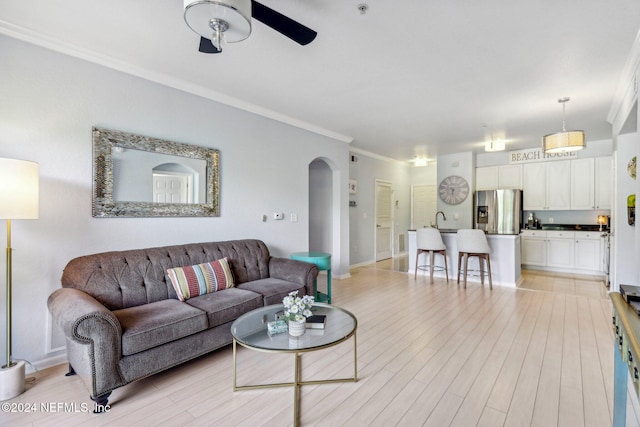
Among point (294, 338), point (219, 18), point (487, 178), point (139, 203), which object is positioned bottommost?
point (294, 338)

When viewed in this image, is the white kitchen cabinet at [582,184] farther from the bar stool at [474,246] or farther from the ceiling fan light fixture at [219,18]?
the ceiling fan light fixture at [219,18]

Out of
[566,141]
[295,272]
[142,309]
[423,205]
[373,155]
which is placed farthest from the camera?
[423,205]

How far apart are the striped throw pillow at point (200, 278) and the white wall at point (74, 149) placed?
0.52m

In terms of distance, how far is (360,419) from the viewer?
1.79m

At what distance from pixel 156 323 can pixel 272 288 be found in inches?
45.5

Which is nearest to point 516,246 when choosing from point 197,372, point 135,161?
point 197,372

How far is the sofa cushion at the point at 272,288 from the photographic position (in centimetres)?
292

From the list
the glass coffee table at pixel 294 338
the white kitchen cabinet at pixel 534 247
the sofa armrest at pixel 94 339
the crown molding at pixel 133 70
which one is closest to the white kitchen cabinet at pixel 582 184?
the white kitchen cabinet at pixel 534 247

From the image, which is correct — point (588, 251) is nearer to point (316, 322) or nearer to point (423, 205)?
point (423, 205)

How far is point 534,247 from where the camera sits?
20.3ft

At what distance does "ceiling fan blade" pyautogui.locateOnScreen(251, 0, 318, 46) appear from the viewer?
1628 mm

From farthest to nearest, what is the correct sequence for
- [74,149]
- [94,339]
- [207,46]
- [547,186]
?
1. [547,186]
2. [74,149]
3. [207,46]
4. [94,339]

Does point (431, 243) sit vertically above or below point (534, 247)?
above

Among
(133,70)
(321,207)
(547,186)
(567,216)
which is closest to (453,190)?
(547,186)
